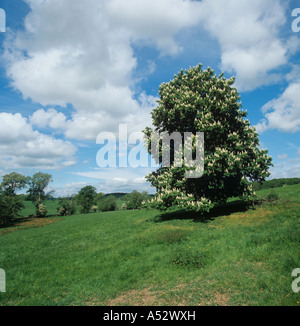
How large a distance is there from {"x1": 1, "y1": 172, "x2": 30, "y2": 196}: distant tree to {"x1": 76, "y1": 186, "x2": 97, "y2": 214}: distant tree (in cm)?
2583

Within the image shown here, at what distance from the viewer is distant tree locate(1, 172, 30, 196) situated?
81.2 meters

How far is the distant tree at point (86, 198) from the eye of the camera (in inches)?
3880

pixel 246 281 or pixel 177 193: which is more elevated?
pixel 177 193

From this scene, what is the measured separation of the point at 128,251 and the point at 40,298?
558 cm

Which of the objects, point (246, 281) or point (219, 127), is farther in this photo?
point (219, 127)

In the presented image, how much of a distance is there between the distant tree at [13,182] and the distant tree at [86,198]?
25829mm

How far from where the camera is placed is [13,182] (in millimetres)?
83375

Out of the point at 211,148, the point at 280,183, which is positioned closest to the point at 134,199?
the point at 280,183

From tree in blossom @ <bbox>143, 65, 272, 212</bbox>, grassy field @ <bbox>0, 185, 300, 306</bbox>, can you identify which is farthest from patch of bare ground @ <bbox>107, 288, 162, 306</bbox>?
tree in blossom @ <bbox>143, 65, 272, 212</bbox>

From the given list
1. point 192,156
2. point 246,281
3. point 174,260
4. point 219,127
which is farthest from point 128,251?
point 219,127

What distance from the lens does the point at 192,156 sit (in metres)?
18.4

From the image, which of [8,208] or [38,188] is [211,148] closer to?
[8,208]

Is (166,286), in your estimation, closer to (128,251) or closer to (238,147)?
(128,251)
